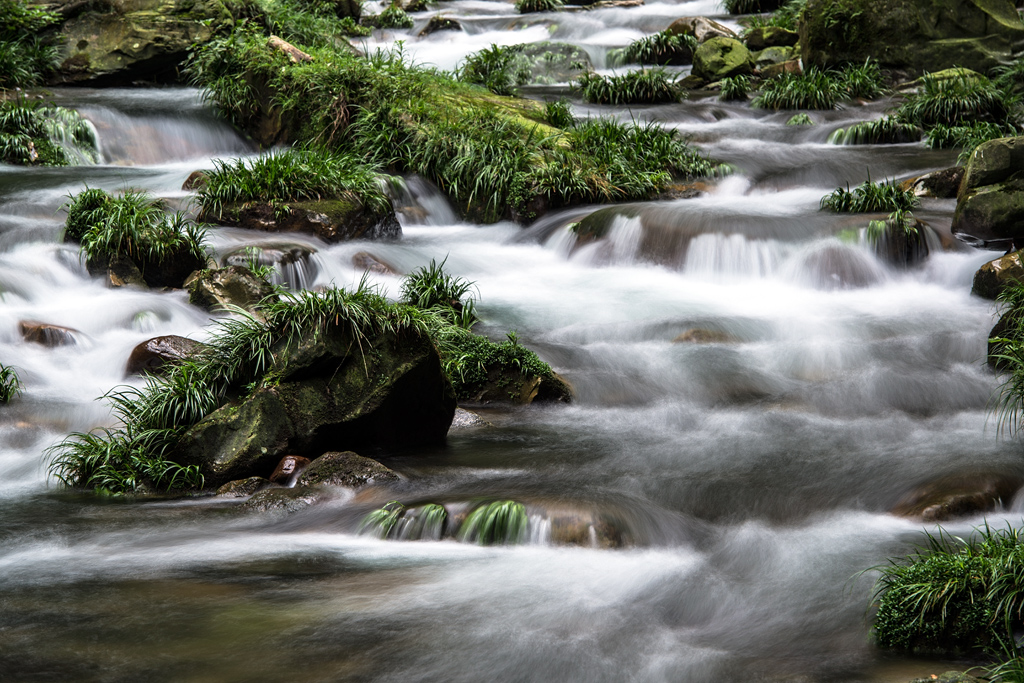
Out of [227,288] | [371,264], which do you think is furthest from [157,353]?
[371,264]

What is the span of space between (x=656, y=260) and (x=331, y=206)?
3.77 meters

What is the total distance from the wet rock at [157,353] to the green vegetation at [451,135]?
5.38m

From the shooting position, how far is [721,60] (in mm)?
17359

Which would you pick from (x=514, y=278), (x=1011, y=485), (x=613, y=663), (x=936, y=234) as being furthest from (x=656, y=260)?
(x=613, y=663)

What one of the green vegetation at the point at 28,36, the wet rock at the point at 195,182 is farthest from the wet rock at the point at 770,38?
the green vegetation at the point at 28,36

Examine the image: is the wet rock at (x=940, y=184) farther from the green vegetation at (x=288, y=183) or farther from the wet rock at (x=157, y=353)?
the wet rock at (x=157, y=353)

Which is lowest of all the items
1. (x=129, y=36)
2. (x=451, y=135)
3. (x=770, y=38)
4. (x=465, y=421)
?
(x=465, y=421)

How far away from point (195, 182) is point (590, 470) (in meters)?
7.16

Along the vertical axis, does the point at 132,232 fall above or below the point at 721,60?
below

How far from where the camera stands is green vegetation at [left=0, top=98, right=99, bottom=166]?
39.7ft

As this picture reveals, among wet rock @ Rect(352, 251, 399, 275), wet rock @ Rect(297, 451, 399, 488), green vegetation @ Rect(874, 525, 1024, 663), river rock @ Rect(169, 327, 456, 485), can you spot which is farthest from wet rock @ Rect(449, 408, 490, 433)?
green vegetation @ Rect(874, 525, 1024, 663)

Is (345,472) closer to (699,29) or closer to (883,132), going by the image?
(883,132)

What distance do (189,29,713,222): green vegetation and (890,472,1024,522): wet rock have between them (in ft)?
23.5

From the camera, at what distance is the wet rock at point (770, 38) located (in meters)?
18.4
